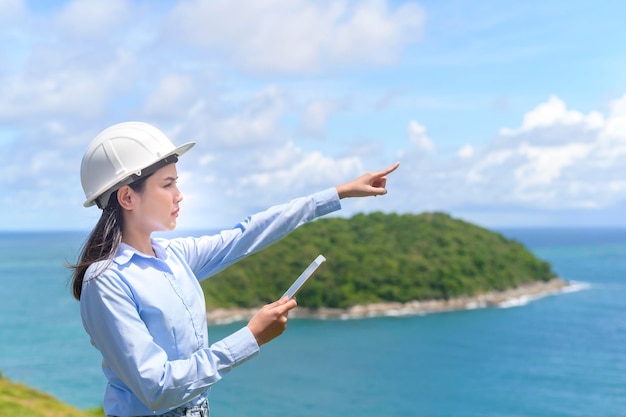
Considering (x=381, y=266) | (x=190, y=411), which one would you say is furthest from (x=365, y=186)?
(x=381, y=266)

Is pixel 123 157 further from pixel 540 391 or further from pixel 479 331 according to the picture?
pixel 479 331

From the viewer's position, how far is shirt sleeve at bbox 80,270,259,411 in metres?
1.72

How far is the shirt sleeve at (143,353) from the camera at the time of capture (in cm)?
172

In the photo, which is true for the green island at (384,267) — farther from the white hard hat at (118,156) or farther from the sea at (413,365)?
the white hard hat at (118,156)

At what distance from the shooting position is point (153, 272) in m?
1.89

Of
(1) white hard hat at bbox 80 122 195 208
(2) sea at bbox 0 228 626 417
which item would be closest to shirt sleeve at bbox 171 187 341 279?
(1) white hard hat at bbox 80 122 195 208

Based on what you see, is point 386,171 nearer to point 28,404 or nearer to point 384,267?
point 28,404

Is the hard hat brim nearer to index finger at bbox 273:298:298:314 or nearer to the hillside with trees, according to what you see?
index finger at bbox 273:298:298:314

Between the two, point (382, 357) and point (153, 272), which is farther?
point (382, 357)

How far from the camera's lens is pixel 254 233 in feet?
7.50

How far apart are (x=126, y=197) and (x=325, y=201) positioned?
666 millimetres

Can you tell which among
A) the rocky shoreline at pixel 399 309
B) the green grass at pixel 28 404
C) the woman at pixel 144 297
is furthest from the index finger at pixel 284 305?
the rocky shoreline at pixel 399 309

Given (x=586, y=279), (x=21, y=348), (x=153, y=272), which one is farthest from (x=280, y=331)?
(x=586, y=279)

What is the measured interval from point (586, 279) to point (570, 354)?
3566cm
